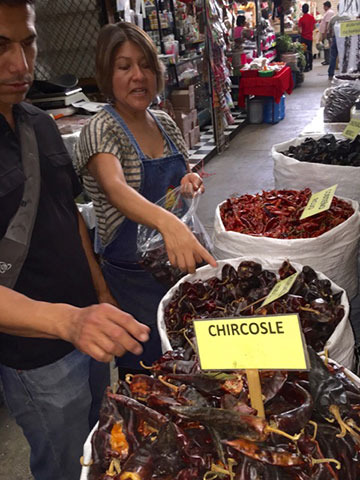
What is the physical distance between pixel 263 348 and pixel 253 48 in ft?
34.8

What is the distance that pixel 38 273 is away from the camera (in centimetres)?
149

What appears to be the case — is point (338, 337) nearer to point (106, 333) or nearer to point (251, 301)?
point (251, 301)

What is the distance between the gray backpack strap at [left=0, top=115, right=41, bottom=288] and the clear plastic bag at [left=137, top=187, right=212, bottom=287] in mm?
637

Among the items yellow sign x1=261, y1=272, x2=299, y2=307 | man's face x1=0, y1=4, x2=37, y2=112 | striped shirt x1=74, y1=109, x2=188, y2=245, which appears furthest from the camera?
striped shirt x1=74, y1=109, x2=188, y2=245

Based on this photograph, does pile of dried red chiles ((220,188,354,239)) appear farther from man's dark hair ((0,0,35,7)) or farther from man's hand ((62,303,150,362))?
man's dark hair ((0,0,35,7))

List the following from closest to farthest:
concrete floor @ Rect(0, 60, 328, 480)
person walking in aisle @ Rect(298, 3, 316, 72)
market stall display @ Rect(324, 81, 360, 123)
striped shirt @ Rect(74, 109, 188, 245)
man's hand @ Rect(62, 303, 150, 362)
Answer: man's hand @ Rect(62, 303, 150, 362), striped shirt @ Rect(74, 109, 188, 245), concrete floor @ Rect(0, 60, 328, 480), market stall display @ Rect(324, 81, 360, 123), person walking in aisle @ Rect(298, 3, 316, 72)

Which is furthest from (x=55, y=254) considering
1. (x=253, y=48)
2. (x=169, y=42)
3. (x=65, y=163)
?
(x=253, y=48)

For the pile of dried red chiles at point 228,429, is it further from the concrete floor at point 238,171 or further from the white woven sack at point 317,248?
the concrete floor at point 238,171

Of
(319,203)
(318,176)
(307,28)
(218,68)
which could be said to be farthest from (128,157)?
(307,28)

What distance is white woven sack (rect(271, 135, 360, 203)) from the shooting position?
97.3 inches

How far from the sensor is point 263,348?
0.86 meters

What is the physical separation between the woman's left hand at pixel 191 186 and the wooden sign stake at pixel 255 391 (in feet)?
4.12

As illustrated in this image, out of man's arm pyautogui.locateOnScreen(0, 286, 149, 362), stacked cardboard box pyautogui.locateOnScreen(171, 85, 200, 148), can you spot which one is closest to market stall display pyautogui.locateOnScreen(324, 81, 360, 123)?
man's arm pyautogui.locateOnScreen(0, 286, 149, 362)

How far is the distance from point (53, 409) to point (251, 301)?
2.55 ft
